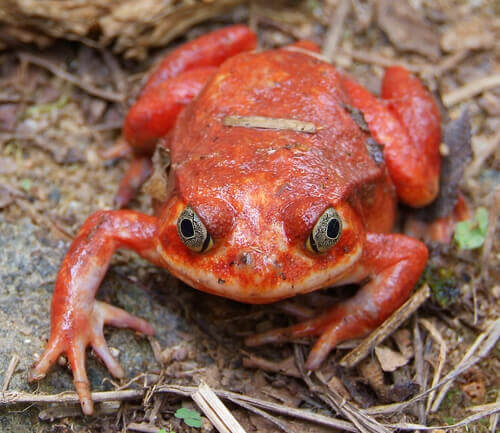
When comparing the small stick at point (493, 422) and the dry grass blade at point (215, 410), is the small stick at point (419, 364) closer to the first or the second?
the small stick at point (493, 422)

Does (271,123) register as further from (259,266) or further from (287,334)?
(287,334)

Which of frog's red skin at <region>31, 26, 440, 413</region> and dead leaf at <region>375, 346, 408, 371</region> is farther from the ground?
frog's red skin at <region>31, 26, 440, 413</region>

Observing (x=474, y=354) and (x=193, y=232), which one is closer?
(x=193, y=232)

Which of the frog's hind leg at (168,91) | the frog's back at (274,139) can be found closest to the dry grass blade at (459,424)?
the frog's back at (274,139)

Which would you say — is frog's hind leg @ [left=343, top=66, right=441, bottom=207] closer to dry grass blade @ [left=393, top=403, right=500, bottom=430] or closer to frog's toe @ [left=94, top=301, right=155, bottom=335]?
dry grass blade @ [left=393, top=403, right=500, bottom=430]

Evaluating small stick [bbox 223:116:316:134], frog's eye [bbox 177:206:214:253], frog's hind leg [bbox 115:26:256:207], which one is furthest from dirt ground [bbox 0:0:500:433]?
small stick [bbox 223:116:316:134]

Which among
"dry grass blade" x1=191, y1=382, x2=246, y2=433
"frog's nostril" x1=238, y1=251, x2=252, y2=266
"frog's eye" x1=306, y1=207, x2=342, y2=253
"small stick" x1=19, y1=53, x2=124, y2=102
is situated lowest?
"dry grass blade" x1=191, y1=382, x2=246, y2=433

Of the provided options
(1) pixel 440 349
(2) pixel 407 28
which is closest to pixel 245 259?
(1) pixel 440 349
